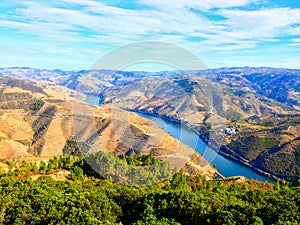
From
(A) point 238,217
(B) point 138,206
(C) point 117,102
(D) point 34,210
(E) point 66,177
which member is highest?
(C) point 117,102

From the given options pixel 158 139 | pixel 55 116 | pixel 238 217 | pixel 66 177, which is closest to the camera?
pixel 238 217

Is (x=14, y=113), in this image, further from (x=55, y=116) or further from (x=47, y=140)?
(x=47, y=140)

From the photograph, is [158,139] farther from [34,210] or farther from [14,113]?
[14,113]

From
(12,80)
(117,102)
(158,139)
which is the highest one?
(117,102)

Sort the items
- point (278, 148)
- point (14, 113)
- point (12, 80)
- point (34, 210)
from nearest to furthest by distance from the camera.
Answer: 1. point (34, 210)
2. point (278, 148)
3. point (14, 113)
4. point (12, 80)

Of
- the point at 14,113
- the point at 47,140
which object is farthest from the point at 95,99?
the point at 14,113

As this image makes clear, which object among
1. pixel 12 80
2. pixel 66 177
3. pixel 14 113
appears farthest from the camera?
pixel 12 80

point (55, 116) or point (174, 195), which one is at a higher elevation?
point (174, 195)

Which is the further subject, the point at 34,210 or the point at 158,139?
the point at 158,139

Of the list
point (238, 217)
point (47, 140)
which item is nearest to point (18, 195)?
point (238, 217)
